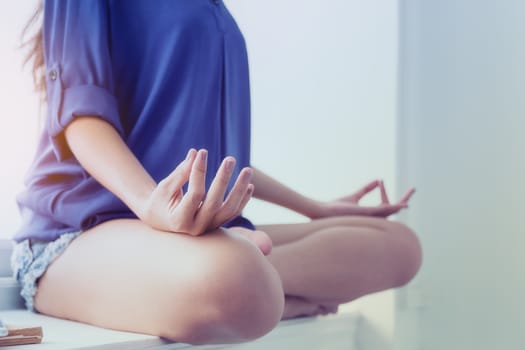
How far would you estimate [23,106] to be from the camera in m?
1.09

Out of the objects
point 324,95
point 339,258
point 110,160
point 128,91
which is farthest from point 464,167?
point 110,160

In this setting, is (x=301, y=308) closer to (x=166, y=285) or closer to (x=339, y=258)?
(x=339, y=258)

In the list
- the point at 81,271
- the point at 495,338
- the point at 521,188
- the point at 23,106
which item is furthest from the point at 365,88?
the point at 81,271

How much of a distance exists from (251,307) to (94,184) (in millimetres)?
309

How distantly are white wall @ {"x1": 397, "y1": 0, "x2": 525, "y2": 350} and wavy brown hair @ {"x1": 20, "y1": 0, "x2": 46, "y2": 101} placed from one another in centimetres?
74

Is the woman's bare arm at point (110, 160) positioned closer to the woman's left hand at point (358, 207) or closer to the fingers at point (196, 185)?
the fingers at point (196, 185)

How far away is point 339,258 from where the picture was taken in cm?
102

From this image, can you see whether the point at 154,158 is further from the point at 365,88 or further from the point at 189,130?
the point at 365,88

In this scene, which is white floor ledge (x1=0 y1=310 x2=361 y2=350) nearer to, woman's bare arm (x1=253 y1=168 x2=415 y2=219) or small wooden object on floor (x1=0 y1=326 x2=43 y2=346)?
small wooden object on floor (x1=0 y1=326 x2=43 y2=346)

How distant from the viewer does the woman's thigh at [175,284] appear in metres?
0.64

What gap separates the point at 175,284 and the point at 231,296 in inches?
2.3

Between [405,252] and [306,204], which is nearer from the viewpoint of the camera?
[405,252]

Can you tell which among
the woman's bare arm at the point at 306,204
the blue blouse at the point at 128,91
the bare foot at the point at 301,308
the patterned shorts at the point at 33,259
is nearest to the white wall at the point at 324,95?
the woman's bare arm at the point at 306,204

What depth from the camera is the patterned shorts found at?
84 centimetres
